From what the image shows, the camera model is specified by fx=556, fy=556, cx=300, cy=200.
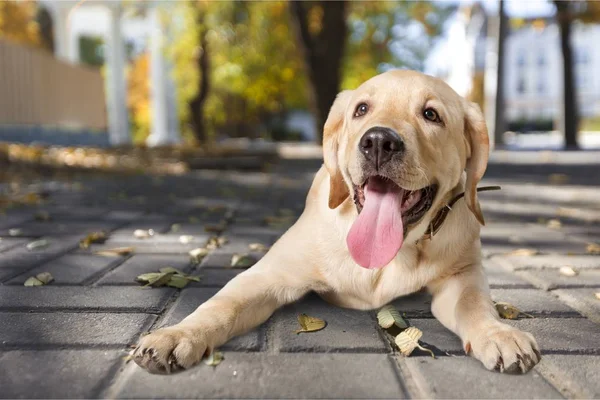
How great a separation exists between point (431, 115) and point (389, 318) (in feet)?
3.27

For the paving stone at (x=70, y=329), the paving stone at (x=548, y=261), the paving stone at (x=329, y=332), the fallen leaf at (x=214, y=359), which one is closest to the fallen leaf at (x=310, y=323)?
the paving stone at (x=329, y=332)

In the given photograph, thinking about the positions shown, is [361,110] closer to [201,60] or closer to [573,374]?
[573,374]

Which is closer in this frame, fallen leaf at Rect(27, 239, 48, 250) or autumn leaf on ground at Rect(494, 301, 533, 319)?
autumn leaf on ground at Rect(494, 301, 533, 319)

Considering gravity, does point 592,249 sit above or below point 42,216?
below

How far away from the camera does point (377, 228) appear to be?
250 cm

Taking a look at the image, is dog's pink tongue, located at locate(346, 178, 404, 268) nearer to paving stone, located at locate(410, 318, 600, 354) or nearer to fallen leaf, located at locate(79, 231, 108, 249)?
paving stone, located at locate(410, 318, 600, 354)

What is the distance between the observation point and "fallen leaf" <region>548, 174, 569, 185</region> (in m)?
9.15

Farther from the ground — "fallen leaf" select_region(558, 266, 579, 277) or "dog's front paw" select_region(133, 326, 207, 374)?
"dog's front paw" select_region(133, 326, 207, 374)

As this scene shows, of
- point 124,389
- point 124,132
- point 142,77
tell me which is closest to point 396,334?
point 124,389

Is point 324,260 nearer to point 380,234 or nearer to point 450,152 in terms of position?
point 380,234

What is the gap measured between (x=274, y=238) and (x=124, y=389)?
8.55 feet

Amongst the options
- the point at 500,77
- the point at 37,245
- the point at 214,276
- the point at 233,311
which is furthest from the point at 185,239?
the point at 500,77

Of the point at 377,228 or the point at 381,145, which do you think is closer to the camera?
the point at 381,145

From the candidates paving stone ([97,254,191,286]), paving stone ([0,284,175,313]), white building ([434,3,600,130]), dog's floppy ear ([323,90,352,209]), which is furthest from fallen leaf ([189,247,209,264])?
white building ([434,3,600,130])
